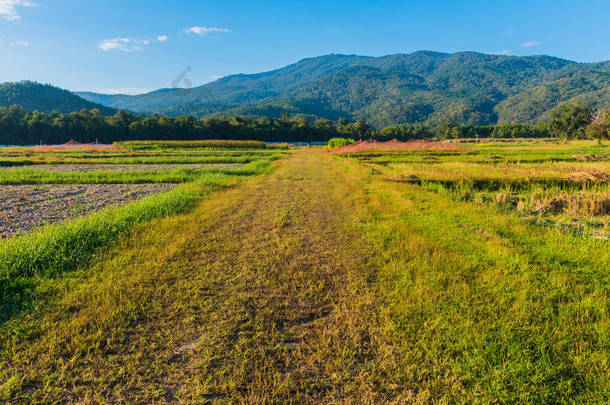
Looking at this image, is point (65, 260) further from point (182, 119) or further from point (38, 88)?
point (38, 88)

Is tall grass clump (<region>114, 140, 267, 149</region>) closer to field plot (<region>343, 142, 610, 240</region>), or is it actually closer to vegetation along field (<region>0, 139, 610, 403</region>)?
field plot (<region>343, 142, 610, 240</region>)

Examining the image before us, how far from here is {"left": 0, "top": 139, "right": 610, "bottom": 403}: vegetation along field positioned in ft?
7.76

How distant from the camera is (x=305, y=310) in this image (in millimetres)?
3484

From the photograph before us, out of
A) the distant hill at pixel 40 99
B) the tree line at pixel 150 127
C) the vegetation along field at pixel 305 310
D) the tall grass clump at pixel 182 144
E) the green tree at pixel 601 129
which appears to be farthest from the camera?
the distant hill at pixel 40 99

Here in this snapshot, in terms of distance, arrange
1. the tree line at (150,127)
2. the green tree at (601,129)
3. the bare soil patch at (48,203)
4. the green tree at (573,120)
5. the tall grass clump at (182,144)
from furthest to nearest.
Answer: the tree line at (150,127) → the green tree at (573,120) → the tall grass clump at (182,144) → the green tree at (601,129) → the bare soil patch at (48,203)

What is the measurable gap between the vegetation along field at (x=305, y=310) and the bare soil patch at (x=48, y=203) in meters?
0.22

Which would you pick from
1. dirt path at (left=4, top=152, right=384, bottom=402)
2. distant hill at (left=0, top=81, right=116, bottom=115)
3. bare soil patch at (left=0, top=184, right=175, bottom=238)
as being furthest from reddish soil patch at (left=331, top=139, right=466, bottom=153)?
distant hill at (left=0, top=81, right=116, bottom=115)

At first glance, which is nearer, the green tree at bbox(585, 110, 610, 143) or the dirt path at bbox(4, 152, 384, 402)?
the dirt path at bbox(4, 152, 384, 402)

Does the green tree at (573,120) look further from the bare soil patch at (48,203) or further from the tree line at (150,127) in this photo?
the bare soil patch at (48,203)

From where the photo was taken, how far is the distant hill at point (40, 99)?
5831 inches

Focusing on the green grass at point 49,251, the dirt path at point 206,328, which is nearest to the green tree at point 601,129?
the dirt path at point 206,328

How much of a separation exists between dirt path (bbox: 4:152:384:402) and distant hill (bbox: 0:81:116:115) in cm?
18909

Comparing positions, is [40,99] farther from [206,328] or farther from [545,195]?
[545,195]

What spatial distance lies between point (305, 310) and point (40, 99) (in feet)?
742
